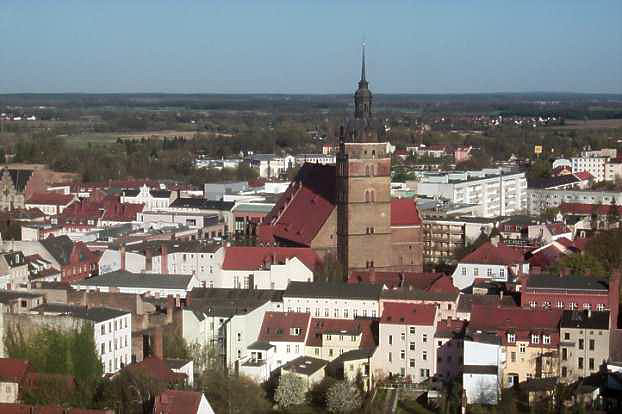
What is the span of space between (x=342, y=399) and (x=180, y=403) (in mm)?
6386

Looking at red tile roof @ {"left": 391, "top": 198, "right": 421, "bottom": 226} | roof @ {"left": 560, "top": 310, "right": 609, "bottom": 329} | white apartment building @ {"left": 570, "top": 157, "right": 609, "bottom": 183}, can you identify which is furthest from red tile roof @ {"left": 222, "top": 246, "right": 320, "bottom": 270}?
white apartment building @ {"left": 570, "top": 157, "right": 609, "bottom": 183}

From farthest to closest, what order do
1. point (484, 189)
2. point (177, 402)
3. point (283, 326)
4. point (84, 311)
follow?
1. point (484, 189)
2. point (283, 326)
3. point (84, 311)
4. point (177, 402)

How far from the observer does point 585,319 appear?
44.1 meters

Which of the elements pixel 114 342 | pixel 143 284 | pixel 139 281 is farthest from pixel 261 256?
pixel 114 342

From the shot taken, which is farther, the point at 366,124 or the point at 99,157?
the point at 99,157

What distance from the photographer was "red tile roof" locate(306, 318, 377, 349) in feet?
150

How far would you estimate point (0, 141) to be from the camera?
16512 cm

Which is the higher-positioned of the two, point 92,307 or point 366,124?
point 366,124

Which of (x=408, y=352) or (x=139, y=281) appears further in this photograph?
(x=139, y=281)

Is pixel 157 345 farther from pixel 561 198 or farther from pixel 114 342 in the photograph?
pixel 561 198

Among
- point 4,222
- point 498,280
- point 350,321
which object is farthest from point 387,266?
point 4,222

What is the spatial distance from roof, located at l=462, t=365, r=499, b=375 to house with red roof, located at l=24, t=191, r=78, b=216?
167 feet

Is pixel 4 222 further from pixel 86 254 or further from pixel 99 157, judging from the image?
pixel 99 157

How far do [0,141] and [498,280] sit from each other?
394ft
